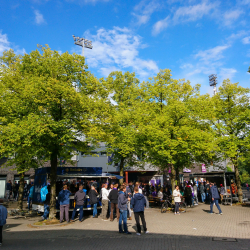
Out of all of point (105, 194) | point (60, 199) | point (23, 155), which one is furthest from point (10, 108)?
point (105, 194)

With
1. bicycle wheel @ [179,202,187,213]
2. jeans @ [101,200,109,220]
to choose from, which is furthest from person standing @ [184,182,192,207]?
jeans @ [101,200,109,220]

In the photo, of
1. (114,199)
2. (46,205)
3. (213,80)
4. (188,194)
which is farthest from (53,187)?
(213,80)

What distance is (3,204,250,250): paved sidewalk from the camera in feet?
25.3

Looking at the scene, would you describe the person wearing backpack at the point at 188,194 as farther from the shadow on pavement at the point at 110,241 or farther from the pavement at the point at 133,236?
the shadow on pavement at the point at 110,241

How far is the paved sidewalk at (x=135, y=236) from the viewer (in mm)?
7715

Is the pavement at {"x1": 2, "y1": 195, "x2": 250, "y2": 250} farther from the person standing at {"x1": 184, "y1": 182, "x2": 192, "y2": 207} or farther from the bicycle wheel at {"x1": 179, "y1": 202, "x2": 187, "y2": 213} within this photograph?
the person standing at {"x1": 184, "y1": 182, "x2": 192, "y2": 207}

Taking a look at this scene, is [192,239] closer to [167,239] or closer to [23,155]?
[167,239]

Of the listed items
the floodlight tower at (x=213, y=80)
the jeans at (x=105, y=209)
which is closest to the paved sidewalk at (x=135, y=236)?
the jeans at (x=105, y=209)

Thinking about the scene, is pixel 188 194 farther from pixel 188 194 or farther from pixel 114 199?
pixel 114 199

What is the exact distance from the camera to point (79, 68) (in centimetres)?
1330

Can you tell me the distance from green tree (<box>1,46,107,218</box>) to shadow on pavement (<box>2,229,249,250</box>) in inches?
126

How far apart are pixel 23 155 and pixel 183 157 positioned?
11.2 meters

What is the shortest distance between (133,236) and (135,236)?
0.07 m

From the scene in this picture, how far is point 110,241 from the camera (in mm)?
8305
